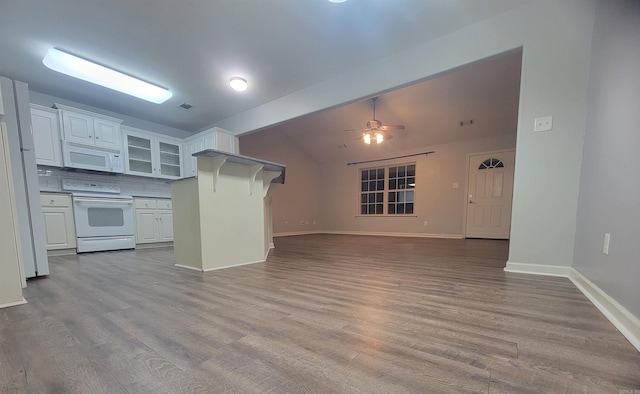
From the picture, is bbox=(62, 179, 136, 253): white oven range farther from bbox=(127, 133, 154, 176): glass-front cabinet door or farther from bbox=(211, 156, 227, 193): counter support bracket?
bbox=(211, 156, 227, 193): counter support bracket

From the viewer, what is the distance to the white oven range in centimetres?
351

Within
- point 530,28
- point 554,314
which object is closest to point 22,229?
point 554,314

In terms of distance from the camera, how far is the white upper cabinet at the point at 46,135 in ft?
10.9

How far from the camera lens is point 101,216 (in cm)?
371

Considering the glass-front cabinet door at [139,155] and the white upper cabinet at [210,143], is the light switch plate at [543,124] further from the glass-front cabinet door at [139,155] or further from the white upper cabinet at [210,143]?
the glass-front cabinet door at [139,155]

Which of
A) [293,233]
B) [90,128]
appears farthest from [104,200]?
[293,233]

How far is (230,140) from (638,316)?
5142mm

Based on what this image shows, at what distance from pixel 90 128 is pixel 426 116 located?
6442 millimetres

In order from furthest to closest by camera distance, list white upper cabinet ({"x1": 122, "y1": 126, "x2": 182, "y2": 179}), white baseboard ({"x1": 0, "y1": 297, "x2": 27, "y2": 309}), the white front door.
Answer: the white front door, white upper cabinet ({"x1": 122, "y1": 126, "x2": 182, "y2": 179}), white baseboard ({"x1": 0, "y1": 297, "x2": 27, "y2": 309})

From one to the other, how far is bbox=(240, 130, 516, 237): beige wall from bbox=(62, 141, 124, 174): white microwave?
2586mm

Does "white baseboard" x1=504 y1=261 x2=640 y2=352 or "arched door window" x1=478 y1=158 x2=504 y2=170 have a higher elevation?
"arched door window" x1=478 y1=158 x2=504 y2=170

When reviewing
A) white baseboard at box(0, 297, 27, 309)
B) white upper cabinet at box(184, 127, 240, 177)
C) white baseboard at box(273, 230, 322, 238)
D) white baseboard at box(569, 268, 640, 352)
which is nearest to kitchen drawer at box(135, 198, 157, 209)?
white upper cabinet at box(184, 127, 240, 177)

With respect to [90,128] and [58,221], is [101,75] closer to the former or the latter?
[90,128]

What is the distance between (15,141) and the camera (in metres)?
1.94
